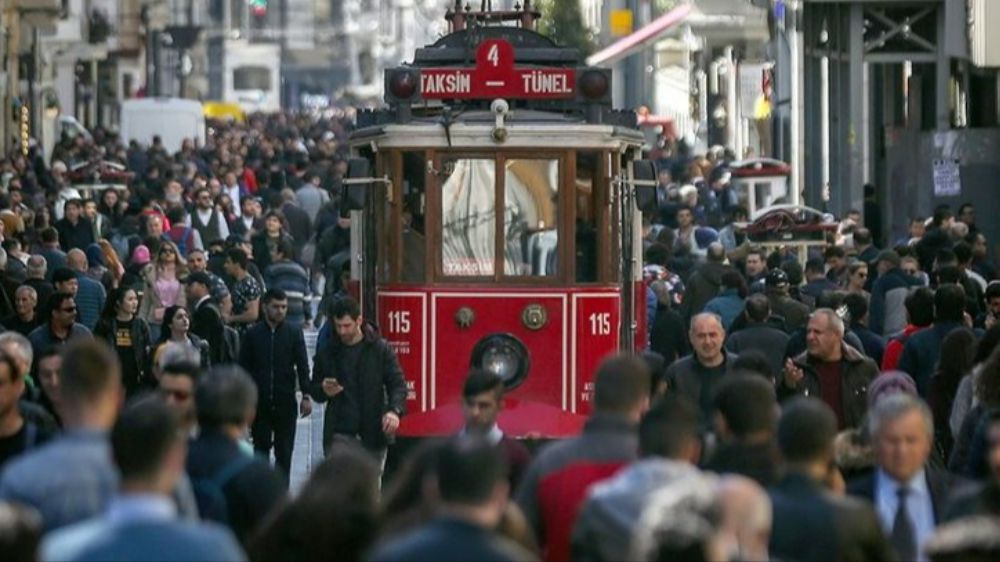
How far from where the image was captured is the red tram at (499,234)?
18656 millimetres

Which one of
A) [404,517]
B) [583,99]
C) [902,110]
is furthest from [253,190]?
[404,517]

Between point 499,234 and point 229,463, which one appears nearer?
point 229,463

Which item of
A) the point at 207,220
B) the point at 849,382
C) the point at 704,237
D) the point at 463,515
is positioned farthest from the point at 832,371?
the point at 207,220

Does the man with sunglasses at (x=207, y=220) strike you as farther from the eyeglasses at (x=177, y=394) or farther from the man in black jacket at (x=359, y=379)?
the eyeglasses at (x=177, y=394)

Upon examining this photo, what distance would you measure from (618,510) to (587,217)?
10.3 metres

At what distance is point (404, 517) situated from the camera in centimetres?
893

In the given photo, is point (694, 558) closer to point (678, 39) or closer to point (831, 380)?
point (831, 380)

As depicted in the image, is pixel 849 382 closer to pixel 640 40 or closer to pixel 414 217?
pixel 414 217

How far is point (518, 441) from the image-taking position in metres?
15.3

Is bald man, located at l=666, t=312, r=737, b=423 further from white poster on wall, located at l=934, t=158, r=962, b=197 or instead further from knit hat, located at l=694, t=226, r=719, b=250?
white poster on wall, located at l=934, t=158, r=962, b=197

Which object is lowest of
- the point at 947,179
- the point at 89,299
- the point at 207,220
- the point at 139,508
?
the point at 139,508

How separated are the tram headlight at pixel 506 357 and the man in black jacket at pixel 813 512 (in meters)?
9.13

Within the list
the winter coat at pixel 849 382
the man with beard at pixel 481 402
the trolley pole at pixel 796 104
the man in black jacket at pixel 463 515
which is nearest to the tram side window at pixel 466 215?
the winter coat at pixel 849 382

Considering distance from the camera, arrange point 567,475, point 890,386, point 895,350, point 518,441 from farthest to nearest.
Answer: point 895,350 → point 518,441 → point 890,386 → point 567,475
